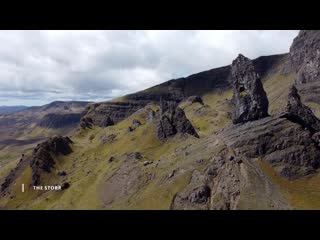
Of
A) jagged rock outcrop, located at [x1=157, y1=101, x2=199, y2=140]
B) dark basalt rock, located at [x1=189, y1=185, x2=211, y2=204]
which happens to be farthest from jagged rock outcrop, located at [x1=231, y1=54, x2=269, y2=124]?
jagged rock outcrop, located at [x1=157, y1=101, x2=199, y2=140]

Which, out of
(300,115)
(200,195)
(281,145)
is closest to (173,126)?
(300,115)

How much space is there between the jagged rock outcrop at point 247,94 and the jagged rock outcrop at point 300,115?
10426 mm

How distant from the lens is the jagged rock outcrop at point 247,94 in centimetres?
13312

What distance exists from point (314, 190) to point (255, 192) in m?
20.4

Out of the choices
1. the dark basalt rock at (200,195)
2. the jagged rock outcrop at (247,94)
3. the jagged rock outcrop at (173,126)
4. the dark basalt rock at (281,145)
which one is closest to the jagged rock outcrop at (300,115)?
the dark basalt rock at (281,145)

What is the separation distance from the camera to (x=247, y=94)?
140 metres

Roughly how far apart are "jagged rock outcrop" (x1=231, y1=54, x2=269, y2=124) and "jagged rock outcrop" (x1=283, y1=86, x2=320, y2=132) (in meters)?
10.4

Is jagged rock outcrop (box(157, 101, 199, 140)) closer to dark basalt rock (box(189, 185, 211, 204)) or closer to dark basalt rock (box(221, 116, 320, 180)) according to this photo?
dark basalt rock (box(221, 116, 320, 180))

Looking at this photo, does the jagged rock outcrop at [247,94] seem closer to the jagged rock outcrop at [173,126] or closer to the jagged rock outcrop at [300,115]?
the jagged rock outcrop at [300,115]

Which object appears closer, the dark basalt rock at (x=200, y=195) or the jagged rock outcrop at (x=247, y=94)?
the dark basalt rock at (x=200, y=195)

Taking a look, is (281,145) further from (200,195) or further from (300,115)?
(200,195)
